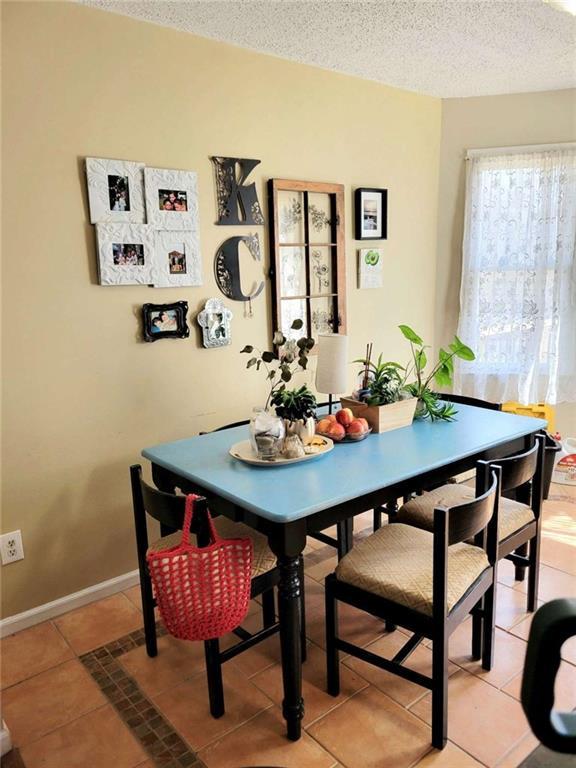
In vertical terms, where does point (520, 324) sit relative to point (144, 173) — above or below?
below

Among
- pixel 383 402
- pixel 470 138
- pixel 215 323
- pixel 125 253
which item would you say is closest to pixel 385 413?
pixel 383 402

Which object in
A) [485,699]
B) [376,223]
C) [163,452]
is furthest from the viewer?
[376,223]

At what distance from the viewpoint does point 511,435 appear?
2193 millimetres

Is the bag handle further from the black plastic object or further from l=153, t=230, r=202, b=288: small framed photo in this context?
l=153, t=230, r=202, b=288: small framed photo

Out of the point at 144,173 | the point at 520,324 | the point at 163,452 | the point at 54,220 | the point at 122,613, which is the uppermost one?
the point at 144,173

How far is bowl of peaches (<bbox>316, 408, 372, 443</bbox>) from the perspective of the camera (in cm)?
215

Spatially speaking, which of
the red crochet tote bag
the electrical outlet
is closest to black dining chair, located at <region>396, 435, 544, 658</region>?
the red crochet tote bag

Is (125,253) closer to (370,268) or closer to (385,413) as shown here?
(385,413)

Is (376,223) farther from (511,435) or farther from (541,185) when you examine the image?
(511,435)

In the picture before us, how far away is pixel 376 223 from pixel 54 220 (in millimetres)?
1853

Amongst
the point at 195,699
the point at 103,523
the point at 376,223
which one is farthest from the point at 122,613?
the point at 376,223

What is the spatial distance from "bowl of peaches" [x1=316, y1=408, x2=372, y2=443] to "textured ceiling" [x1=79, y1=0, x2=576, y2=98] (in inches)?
62.6

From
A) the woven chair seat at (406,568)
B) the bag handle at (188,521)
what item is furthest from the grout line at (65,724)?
the woven chair seat at (406,568)

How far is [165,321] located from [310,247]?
956 millimetres
